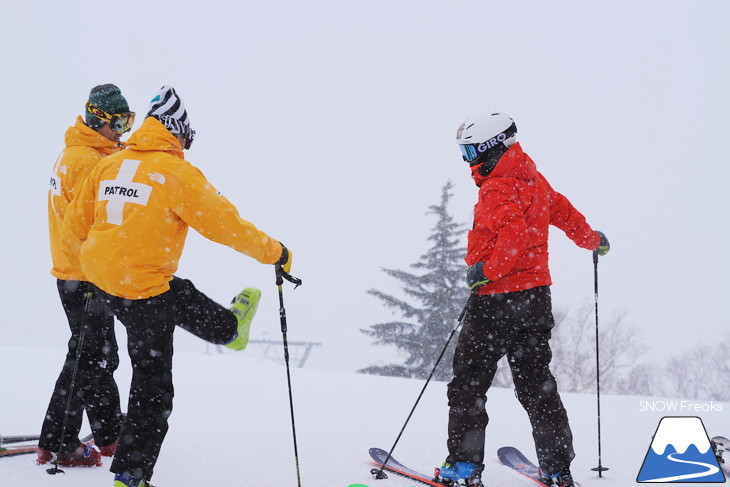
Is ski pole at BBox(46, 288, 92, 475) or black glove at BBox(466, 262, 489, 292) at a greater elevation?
black glove at BBox(466, 262, 489, 292)

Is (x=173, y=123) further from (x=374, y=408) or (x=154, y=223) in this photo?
(x=374, y=408)

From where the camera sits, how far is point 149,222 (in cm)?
232

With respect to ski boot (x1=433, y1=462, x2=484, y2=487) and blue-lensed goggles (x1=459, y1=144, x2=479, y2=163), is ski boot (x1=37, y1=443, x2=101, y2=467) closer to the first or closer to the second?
ski boot (x1=433, y1=462, x2=484, y2=487)

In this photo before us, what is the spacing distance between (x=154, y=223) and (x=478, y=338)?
5.53ft

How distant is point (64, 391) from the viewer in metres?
2.87

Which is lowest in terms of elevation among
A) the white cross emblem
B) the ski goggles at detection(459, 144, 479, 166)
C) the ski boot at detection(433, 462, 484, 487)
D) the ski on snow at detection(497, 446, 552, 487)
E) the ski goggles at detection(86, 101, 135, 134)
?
the ski on snow at detection(497, 446, 552, 487)

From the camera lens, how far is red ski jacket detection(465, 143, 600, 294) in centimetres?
272

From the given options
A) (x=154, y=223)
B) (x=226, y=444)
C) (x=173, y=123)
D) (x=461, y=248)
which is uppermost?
(x=461, y=248)

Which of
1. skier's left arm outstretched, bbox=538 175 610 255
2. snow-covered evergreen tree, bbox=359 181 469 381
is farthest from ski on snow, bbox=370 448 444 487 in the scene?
snow-covered evergreen tree, bbox=359 181 469 381

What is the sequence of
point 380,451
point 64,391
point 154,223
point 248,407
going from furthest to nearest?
point 248,407 → point 380,451 → point 64,391 → point 154,223

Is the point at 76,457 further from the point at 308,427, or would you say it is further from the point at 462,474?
the point at 462,474

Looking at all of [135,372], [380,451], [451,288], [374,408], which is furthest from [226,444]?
[451,288]

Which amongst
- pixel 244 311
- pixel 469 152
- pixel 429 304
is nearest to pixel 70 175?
pixel 244 311

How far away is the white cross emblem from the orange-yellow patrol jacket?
586 millimetres
